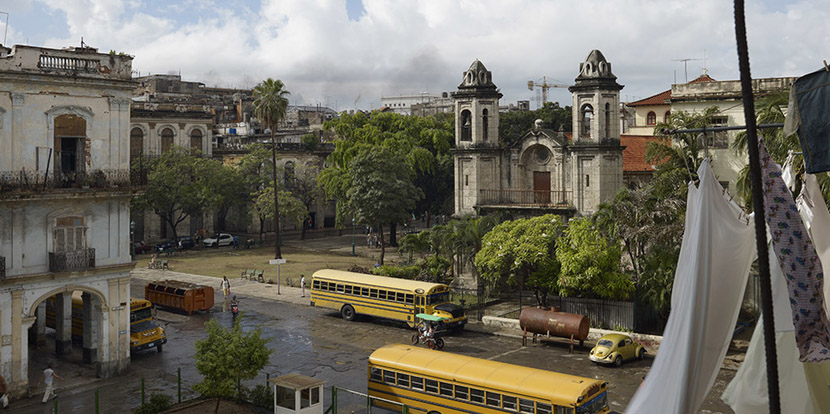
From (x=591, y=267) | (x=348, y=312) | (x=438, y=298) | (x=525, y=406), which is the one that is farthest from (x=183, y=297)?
(x=525, y=406)

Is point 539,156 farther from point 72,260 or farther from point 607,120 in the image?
point 72,260

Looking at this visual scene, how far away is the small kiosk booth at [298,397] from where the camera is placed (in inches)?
832

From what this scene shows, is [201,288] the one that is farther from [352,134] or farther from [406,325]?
[352,134]

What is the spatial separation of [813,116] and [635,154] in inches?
1775

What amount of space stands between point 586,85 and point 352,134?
28.9m

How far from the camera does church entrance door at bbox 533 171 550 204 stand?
45781 millimetres

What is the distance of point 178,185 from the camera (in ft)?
216

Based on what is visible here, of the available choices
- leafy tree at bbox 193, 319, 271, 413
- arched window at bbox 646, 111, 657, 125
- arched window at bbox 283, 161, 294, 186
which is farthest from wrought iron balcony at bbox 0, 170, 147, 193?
arched window at bbox 283, 161, 294, 186

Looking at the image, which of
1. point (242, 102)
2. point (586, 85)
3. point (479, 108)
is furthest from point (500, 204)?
point (242, 102)


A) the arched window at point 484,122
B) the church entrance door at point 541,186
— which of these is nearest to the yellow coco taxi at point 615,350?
the church entrance door at point 541,186

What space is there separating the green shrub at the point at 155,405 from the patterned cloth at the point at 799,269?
19639mm

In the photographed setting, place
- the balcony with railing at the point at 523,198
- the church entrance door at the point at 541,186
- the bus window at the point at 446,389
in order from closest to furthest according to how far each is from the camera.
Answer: the bus window at the point at 446,389, the balcony with railing at the point at 523,198, the church entrance door at the point at 541,186

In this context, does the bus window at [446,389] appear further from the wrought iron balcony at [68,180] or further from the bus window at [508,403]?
the wrought iron balcony at [68,180]

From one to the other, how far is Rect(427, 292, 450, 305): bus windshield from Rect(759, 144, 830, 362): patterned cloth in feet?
88.7
